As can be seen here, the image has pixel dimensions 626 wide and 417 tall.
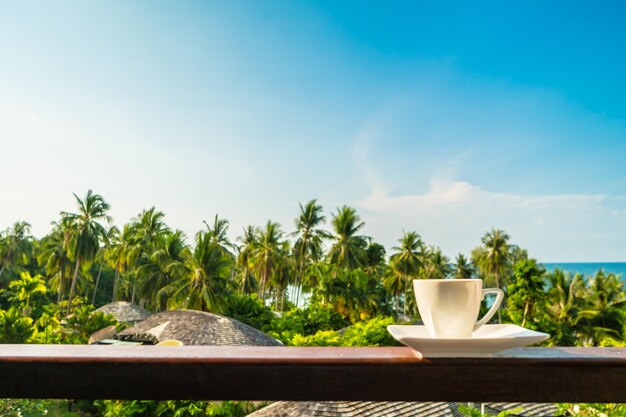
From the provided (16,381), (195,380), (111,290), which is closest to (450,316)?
(195,380)

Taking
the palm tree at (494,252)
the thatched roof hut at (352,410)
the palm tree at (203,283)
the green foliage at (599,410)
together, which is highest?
the palm tree at (494,252)

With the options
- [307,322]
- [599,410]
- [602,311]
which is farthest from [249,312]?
[602,311]

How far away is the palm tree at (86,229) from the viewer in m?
33.3

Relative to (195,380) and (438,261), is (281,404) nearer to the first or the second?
(195,380)

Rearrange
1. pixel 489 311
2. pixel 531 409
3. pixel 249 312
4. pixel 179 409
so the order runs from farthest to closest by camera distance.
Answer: pixel 249 312, pixel 179 409, pixel 531 409, pixel 489 311

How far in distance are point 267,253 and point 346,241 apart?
6.69 metres

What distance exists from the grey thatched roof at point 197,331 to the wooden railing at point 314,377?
58.3ft

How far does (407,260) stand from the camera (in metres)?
40.6

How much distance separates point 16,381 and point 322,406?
465 inches

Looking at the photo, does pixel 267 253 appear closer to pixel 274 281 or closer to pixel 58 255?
pixel 274 281

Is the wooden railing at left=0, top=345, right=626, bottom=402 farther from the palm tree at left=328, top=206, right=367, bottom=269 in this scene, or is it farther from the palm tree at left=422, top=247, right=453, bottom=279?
the palm tree at left=422, top=247, right=453, bottom=279

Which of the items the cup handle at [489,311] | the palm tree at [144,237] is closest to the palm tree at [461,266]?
the palm tree at [144,237]

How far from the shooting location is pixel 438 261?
4584 cm

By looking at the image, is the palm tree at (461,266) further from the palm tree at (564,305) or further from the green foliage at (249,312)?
the green foliage at (249,312)
